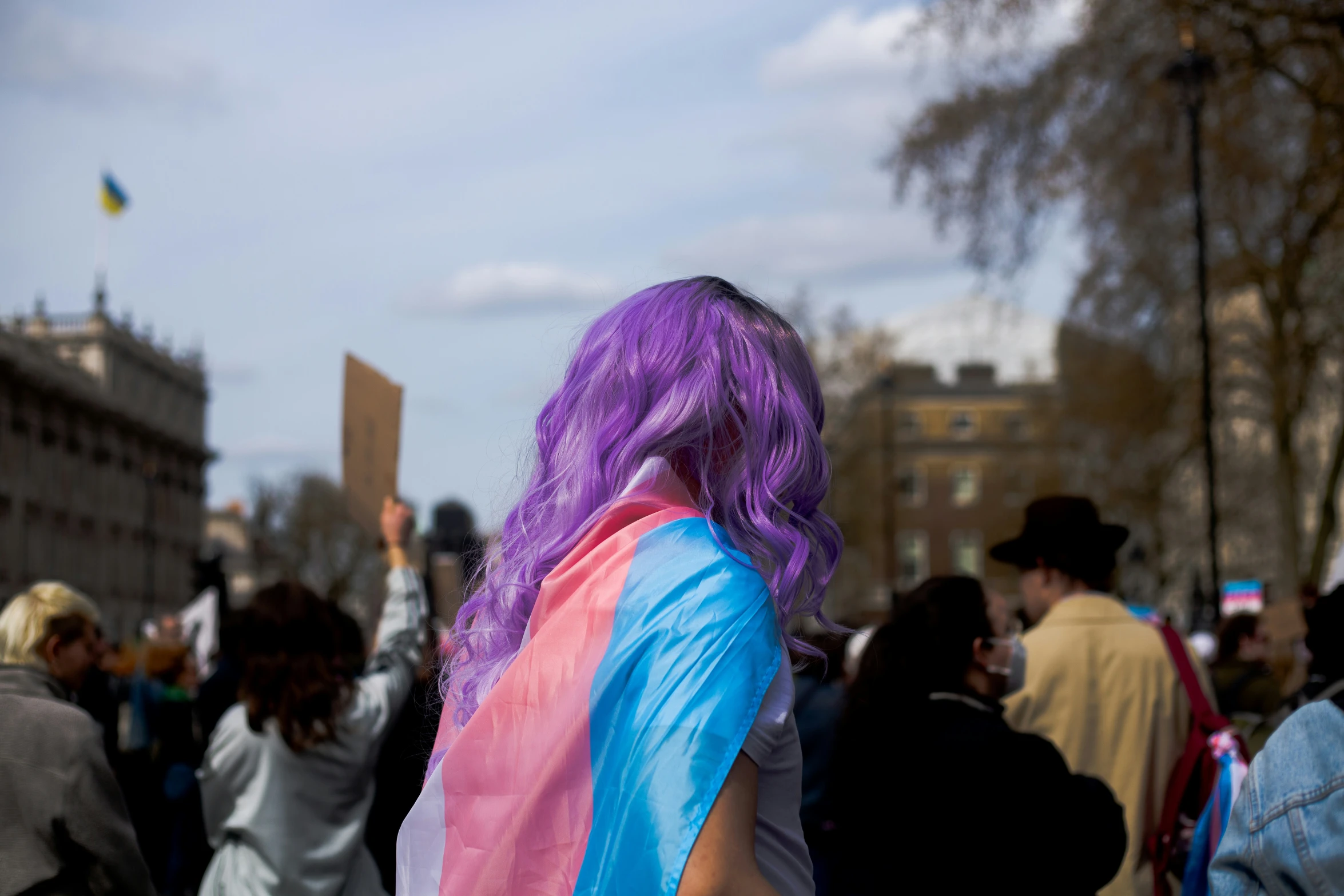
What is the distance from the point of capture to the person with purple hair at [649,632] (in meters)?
1.66

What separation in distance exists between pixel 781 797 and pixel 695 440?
46cm

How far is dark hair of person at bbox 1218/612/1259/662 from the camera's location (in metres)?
8.59

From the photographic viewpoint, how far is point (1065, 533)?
4844mm

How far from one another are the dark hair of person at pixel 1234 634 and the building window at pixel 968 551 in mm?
Answer: 67701

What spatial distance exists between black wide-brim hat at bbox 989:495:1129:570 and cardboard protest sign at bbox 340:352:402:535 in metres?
2.15

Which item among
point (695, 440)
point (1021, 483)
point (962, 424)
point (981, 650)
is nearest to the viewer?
point (695, 440)

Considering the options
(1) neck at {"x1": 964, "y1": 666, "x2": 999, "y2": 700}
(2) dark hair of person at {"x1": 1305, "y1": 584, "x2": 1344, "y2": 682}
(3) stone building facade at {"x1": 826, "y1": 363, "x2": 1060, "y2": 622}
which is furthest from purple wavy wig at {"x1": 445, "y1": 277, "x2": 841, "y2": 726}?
(3) stone building facade at {"x1": 826, "y1": 363, "x2": 1060, "y2": 622}

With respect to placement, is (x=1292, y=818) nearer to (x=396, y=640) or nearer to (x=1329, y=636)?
(x=1329, y=636)

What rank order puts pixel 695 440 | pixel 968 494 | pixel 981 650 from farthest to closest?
pixel 968 494 → pixel 981 650 → pixel 695 440

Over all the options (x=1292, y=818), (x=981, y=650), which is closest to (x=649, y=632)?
(x=1292, y=818)

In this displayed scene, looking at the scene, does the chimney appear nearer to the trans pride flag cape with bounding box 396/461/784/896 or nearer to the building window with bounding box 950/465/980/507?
the building window with bounding box 950/465/980/507

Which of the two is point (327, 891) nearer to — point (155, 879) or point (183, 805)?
point (183, 805)

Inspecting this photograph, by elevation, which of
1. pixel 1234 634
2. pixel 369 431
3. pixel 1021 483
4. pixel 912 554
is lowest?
pixel 1234 634

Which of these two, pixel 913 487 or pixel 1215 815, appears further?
pixel 913 487
